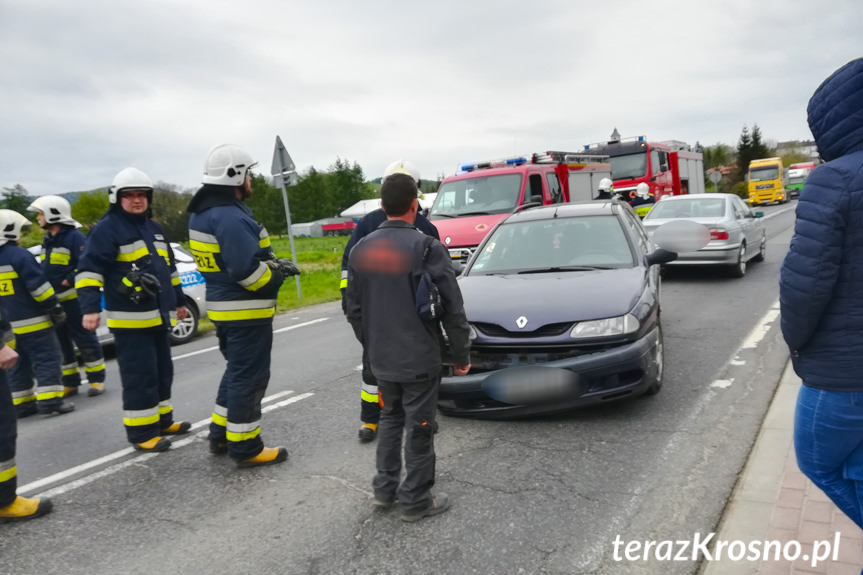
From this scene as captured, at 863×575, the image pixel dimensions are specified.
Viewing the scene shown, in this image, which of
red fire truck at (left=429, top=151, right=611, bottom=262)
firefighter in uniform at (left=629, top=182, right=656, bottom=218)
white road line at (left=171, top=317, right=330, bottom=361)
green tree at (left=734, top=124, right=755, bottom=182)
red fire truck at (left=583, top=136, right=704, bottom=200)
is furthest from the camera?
green tree at (left=734, top=124, right=755, bottom=182)

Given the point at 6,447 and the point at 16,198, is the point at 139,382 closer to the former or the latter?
the point at 6,447

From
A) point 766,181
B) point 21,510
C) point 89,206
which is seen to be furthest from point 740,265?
point 89,206

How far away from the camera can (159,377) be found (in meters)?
5.07

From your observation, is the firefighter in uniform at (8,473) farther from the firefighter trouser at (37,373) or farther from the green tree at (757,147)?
the green tree at (757,147)

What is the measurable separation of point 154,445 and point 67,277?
3064 mm

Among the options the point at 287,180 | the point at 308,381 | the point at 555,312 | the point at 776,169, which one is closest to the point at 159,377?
the point at 308,381

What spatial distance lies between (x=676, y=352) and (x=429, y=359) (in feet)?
13.7

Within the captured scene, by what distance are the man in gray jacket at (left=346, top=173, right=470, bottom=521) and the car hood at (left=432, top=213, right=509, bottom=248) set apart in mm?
6733

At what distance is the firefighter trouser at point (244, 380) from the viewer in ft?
14.1

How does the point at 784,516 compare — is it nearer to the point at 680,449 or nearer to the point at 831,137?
the point at 680,449

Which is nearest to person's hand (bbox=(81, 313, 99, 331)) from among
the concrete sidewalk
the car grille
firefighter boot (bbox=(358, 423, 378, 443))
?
firefighter boot (bbox=(358, 423, 378, 443))

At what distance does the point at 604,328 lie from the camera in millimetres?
4598

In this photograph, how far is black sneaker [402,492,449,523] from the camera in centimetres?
349

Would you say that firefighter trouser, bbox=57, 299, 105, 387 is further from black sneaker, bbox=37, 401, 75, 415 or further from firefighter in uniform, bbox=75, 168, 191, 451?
firefighter in uniform, bbox=75, 168, 191, 451
